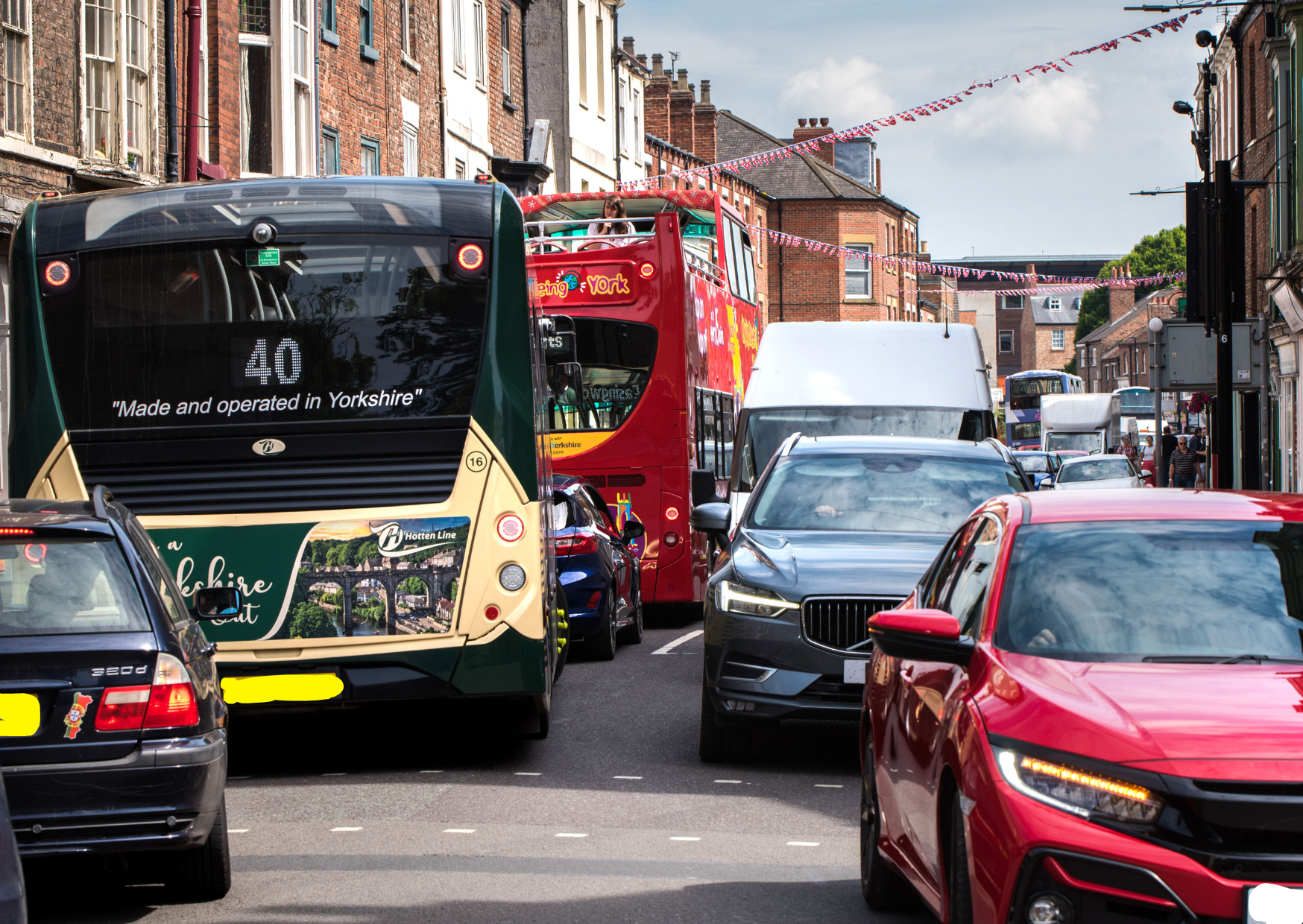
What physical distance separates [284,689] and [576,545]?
18.4 feet

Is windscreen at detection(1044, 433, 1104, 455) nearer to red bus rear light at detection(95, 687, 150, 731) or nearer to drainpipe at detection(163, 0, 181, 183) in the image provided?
drainpipe at detection(163, 0, 181, 183)

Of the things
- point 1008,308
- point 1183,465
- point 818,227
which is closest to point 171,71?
point 1183,465

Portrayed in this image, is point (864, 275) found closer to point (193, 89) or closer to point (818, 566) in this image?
point (193, 89)

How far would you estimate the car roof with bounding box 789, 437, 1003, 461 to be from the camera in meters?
11.5

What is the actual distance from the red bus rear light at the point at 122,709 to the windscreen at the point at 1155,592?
289 cm

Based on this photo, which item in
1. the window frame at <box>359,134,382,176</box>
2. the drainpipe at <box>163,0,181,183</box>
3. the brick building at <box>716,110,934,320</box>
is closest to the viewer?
the drainpipe at <box>163,0,181,183</box>

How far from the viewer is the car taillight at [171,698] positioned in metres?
6.07

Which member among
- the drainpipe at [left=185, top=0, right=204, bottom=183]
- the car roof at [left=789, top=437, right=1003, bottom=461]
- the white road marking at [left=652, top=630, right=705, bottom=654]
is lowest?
the white road marking at [left=652, top=630, right=705, bottom=654]

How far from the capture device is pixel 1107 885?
13.2 ft

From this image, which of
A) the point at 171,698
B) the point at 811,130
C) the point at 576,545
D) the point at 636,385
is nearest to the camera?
the point at 171,698

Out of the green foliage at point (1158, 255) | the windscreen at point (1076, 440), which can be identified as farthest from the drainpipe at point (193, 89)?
the green foliage at point (1158, 255)

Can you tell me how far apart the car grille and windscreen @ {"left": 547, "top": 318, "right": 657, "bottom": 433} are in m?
8.87

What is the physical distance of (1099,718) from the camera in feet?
14.1

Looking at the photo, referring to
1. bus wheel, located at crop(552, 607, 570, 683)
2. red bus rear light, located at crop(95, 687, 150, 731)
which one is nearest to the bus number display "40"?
red bus rear light, located at crop(95, 687, 150, 731)
